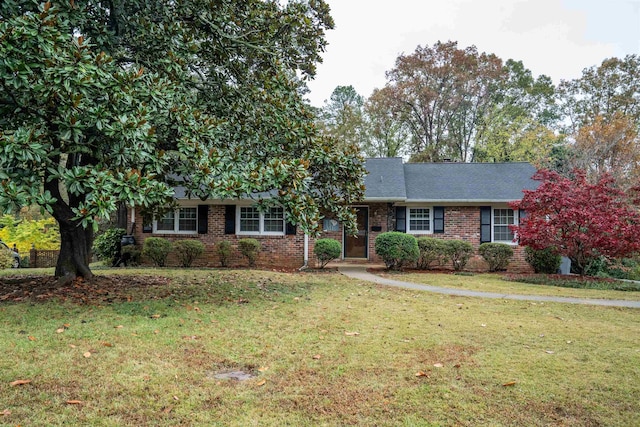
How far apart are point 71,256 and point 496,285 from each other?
957 cm

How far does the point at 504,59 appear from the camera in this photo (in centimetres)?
2964

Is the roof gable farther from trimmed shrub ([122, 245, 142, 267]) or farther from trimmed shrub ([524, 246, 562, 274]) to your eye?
trimmed shrub ([122, 245, 142, 267])

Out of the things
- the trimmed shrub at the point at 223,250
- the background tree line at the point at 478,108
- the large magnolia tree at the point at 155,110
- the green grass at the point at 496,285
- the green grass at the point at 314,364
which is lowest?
the green grass at the point at 496,285

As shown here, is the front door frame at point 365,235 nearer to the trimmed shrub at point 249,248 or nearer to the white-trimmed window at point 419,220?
the white-trimmed window at point 419,220

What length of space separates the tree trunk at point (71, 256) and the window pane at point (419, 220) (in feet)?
34.9

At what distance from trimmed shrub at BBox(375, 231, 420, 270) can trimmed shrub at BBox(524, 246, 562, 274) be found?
13.0 ft

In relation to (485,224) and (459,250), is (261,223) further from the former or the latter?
(485,224)

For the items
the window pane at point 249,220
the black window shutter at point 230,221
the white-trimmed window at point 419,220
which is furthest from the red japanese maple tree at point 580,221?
the black window shutter at point 230,221

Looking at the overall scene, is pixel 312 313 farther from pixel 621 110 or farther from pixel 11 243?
pixel 621 110

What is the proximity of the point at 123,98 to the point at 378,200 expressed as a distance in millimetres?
10364

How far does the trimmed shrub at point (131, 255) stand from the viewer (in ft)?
47.3

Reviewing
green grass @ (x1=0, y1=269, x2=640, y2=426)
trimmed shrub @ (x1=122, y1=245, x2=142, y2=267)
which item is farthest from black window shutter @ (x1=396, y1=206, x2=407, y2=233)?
trimmed shrub @ (x1=122, y1=245, x2=142, y2=267)

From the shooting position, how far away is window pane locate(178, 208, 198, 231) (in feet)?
50.9

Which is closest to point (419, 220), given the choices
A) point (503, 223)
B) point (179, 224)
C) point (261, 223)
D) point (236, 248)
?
point (503, 223)
